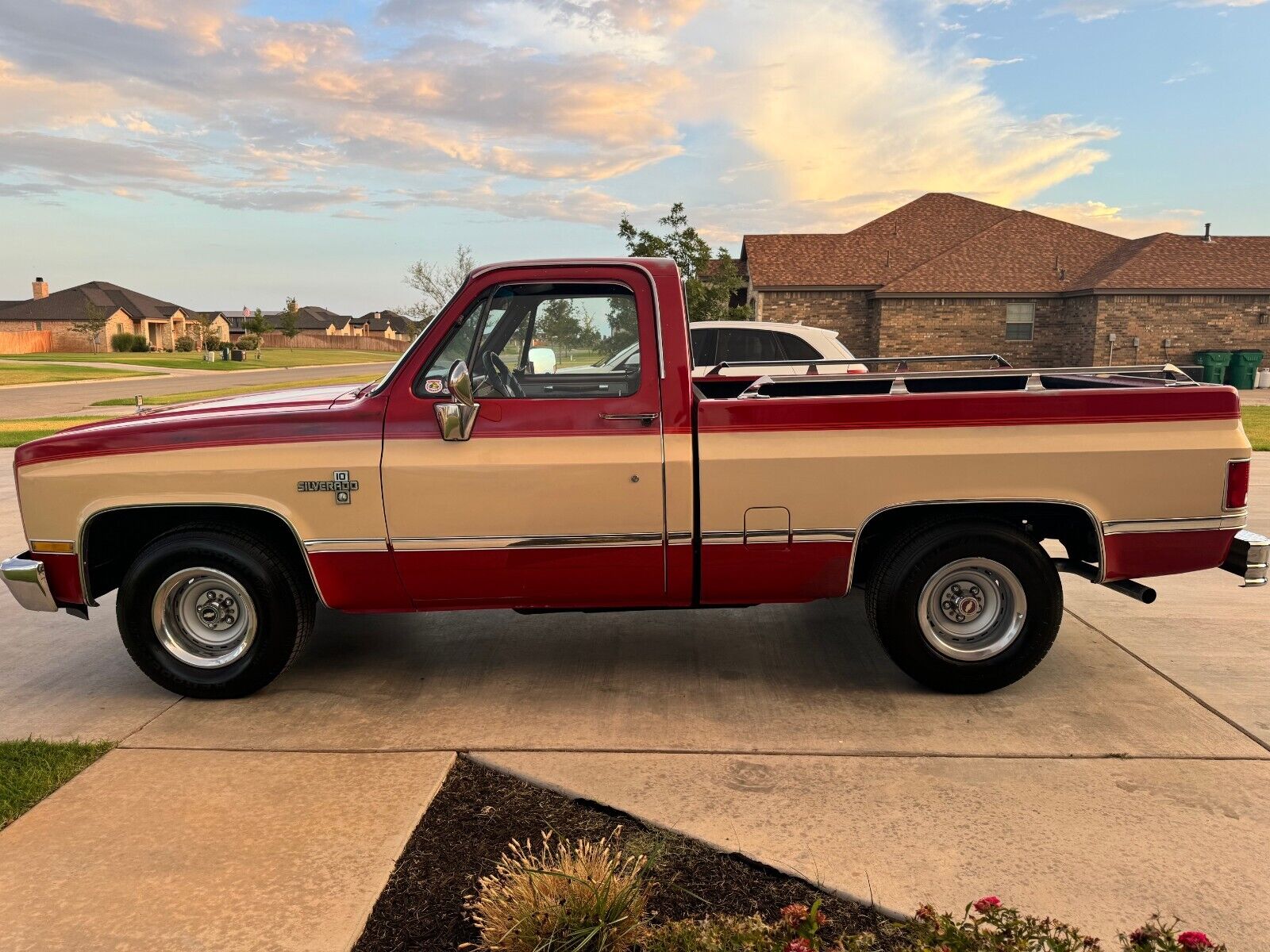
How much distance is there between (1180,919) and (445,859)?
225 cm

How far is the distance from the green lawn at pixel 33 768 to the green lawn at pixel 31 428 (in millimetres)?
12873

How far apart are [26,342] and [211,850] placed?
8277 centimetres

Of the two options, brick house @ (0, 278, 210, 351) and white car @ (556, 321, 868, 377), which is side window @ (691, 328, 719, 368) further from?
brick house @ (0, 278, 210, 351)

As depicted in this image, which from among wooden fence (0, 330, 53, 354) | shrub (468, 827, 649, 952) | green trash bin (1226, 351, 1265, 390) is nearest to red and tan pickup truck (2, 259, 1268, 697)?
shrub (468, 827, 649, 952)

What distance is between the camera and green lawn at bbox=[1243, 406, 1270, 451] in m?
14.5

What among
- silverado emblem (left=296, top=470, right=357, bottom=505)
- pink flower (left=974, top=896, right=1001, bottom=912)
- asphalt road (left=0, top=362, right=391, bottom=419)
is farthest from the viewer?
asphalt road (left=0, top=362, right=391, bottom=419)

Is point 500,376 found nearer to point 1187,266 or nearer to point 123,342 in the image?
point 1187,266

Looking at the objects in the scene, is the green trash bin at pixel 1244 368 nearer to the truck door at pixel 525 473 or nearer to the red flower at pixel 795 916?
the truck door at pixel 525 473

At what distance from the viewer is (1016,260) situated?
111ft

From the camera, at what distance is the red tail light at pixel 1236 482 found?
4316 mm

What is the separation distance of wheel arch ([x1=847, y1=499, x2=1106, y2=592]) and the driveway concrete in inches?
87.1

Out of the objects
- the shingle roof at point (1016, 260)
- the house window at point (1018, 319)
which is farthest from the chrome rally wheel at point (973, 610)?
the house window at point (1018, 319)

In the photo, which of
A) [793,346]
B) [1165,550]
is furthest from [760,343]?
[1165,550]

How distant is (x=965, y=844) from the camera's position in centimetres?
319
